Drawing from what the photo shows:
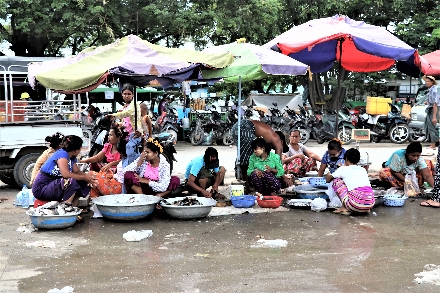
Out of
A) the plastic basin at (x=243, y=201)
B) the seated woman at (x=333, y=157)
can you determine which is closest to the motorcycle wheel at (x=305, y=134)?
the seated woman at (x=333, y=157)

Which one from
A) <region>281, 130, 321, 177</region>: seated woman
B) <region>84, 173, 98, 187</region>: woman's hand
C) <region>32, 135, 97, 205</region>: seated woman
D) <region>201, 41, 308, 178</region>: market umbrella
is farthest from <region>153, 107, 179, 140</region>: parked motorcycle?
<region>32, 135, 97, 205</region>: seated woman

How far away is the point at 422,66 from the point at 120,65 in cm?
495

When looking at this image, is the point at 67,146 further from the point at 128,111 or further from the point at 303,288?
the point at 303,288

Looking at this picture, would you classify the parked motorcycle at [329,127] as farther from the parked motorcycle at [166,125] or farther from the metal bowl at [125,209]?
the metal bowl at [125,209]

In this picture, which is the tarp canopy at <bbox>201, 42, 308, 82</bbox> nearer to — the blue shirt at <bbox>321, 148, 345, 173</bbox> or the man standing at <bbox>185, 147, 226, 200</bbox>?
the man standing at <bbox>185, 147, 226, 200</bbox>

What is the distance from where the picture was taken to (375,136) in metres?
19.0

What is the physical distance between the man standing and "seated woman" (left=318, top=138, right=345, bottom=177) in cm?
172

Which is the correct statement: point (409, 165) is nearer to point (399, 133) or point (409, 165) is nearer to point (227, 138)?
point (227, 138)

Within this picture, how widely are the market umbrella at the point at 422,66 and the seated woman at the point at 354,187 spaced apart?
2423 millimetres

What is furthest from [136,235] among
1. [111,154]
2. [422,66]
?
[422,66]

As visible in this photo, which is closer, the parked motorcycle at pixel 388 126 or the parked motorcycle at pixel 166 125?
the parked motorcycle at pixel 166 125

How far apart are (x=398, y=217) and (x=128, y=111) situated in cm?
457

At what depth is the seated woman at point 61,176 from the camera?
6773mm

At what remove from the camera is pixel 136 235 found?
609 centimetres
